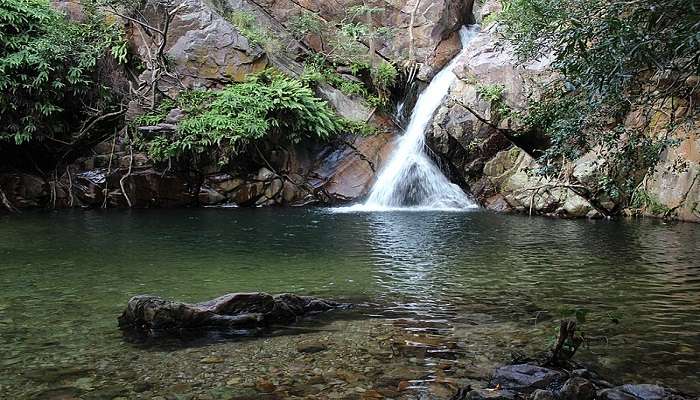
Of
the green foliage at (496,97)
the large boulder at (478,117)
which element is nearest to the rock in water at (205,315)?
the large boulder at (478,117)

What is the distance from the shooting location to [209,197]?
18.9 meters

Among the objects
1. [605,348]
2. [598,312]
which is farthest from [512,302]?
[605,348]

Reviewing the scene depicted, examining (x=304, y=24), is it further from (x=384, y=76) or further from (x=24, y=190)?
(x=24, y=190)

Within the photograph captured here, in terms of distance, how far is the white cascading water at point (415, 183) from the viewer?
19266mm

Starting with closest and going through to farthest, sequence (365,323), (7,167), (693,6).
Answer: (693,6) → (365,323) → (7,167)

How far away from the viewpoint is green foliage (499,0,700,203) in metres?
4.36

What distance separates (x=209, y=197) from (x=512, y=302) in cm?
1428

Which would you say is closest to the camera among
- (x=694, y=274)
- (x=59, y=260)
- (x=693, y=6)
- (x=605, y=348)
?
(x=693, y=6)

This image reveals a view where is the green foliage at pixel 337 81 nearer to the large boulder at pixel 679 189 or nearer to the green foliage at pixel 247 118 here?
the green foliage at pixel 247 118

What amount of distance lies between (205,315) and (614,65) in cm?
447

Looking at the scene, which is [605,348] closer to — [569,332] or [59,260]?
[569,332]

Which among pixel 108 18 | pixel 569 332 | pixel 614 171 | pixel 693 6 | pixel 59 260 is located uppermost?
pixel 108 18

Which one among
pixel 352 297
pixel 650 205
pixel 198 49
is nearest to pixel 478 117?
pixel 650 205

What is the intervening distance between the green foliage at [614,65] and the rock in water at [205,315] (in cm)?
328
